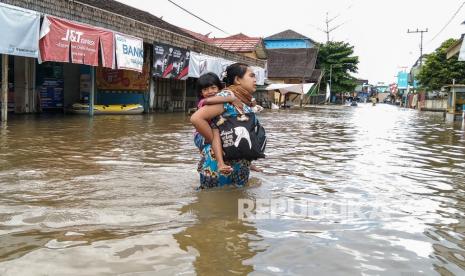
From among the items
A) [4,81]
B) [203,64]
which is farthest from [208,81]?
[203,64]

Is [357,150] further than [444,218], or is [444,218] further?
[357,150]

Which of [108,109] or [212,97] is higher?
[212,97]

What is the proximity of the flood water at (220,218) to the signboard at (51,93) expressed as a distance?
10.8 metres

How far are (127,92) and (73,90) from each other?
2419mm

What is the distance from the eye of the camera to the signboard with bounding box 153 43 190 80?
738 inches

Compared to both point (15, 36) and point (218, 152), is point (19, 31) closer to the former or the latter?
point (15, 36)

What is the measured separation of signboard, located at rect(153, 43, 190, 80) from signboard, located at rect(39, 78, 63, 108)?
375 cm

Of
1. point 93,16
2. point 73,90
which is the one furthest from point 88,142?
point 73,90

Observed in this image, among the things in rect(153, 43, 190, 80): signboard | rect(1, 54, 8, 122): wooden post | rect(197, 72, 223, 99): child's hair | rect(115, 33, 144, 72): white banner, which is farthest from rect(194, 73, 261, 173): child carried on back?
rect(153, 43, 190, 80): signboard

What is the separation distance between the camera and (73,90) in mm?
18734

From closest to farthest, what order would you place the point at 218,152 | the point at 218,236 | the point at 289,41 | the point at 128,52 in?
the point at 218,236 → the point at 218,152 → the point at 128,52 → the point at 289,41

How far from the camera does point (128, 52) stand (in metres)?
16.4

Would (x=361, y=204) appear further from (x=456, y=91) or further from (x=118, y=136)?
(x=456, y=91)

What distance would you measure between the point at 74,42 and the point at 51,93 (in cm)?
475
